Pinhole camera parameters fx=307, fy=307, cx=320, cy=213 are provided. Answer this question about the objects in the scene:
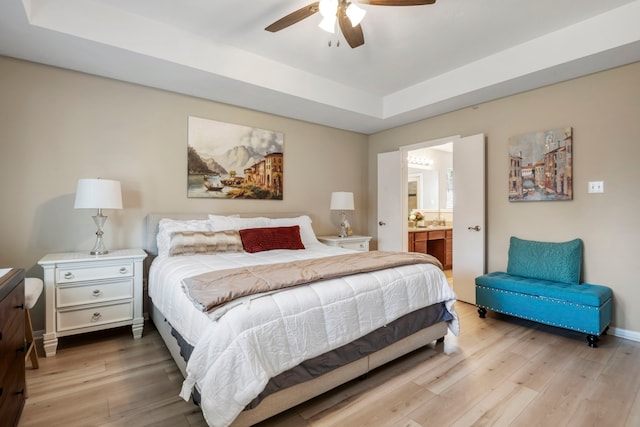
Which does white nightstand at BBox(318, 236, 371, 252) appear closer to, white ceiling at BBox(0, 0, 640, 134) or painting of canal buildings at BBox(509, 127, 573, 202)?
white ceiling at BBox(0, 0, 640, 134)

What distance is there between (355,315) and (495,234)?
8.47 feet

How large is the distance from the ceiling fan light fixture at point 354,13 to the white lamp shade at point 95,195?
2.33 m

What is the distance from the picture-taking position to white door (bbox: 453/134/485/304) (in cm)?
359

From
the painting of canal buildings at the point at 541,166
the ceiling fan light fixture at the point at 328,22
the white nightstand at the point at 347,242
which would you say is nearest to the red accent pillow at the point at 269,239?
the white nightstand at the point at 347,242

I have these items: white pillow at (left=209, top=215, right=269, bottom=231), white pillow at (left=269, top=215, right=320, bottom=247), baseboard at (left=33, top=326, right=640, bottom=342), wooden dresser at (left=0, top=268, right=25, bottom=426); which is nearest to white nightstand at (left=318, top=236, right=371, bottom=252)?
white pillow at (left=269, top=215, right=320, bottom=247)

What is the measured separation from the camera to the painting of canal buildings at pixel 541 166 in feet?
9.91

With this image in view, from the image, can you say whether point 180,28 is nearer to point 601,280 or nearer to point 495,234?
point 495,234

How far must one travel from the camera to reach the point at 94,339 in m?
2.68

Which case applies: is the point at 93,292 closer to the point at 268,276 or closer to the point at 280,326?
the point at 268,276

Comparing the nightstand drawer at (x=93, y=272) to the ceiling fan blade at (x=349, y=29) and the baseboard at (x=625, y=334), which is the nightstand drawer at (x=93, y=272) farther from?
the baseboard at (x=625, y=334)

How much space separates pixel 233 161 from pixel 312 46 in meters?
1.57

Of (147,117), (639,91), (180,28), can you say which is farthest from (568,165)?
(147,117)

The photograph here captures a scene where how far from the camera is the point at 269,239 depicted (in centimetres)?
316

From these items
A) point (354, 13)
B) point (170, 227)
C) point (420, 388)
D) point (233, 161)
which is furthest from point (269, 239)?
point (354, 13)
